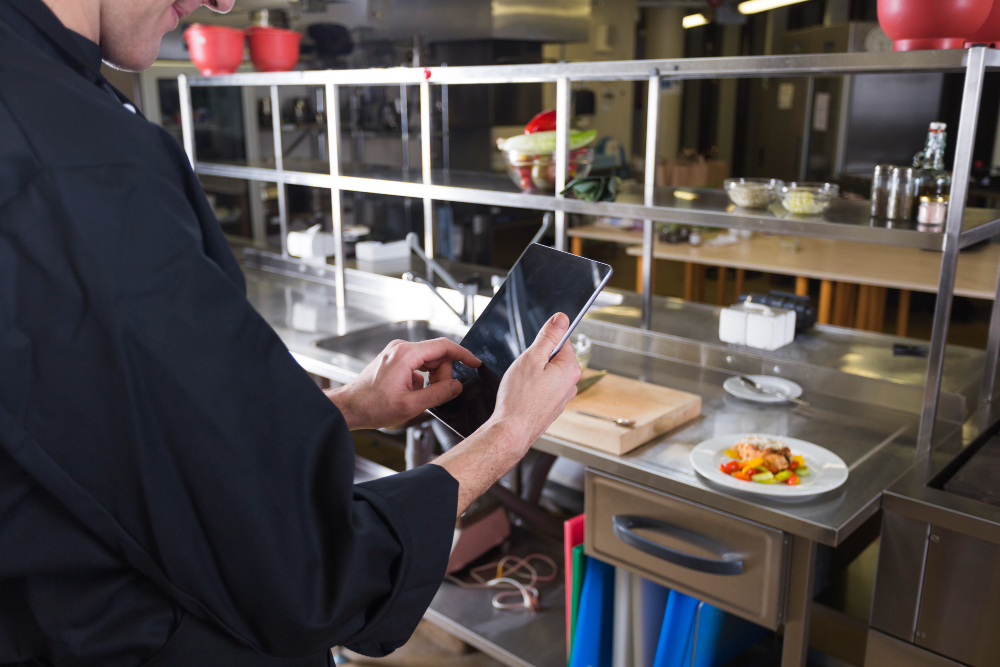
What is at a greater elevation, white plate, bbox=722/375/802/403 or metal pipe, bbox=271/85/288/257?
metal pipe, bbox=271/85/288/257

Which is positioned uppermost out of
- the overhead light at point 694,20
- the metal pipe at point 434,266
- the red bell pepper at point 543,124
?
the overhead light at point 694,20

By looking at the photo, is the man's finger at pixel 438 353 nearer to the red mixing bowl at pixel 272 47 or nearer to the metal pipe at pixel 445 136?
the red mixing bowl at pixel 272 47

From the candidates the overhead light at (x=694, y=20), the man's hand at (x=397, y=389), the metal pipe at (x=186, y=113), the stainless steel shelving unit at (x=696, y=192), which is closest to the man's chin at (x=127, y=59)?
the man's hand at (x=397, y=389)

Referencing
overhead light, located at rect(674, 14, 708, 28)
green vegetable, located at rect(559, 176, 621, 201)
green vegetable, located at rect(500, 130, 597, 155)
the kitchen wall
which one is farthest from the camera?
overhead light, located at rect(674, 14, 708, 28)

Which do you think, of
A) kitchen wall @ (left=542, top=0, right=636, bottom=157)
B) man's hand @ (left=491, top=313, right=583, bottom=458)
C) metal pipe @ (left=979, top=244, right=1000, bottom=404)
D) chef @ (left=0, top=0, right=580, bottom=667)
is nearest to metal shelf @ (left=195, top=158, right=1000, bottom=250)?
metal pipe @ (left=979, top=244, right=1000, bottom=404)

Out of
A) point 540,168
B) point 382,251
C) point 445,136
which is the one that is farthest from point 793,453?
point 445,136

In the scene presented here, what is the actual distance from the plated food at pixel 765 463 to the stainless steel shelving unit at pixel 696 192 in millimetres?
276

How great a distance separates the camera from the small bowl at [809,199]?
5.36 feet

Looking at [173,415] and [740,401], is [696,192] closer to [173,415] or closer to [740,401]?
[740,401]

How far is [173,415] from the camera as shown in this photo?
0.54 m

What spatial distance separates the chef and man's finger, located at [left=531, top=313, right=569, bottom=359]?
25cm

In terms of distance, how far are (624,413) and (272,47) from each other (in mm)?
1850

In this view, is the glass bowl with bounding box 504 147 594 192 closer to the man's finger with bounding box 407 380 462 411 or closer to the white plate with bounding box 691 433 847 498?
the white plate with bounding box 691 433 847 498

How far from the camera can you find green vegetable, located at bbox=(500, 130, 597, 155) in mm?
2059
